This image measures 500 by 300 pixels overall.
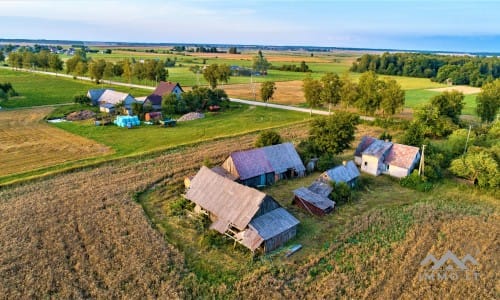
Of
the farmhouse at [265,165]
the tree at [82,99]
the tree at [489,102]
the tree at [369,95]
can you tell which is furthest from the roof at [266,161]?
the tree at [82,99]

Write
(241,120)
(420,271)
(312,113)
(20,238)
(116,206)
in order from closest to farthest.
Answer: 1. (420,271)
2. (20,238)
3. (116,206)
4. (241,120)
5. (312,113)

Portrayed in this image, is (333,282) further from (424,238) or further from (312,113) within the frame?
(312,113)

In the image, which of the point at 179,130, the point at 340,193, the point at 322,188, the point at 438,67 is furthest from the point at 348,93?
the point at 438,67

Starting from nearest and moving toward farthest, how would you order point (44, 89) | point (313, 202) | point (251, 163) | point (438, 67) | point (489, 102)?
point (313, 202), point (251, 163), point (489, 102), point (44, 89), point (438, 67)

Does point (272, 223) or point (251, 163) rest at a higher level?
point (251, 163)

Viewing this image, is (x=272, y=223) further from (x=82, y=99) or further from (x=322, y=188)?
(x=82, y=99)

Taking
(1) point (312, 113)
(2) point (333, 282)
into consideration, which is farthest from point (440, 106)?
(2) point (333, 282)

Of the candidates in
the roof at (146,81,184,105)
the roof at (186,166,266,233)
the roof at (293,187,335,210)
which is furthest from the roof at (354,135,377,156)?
the roof at (146,81,184,105)
